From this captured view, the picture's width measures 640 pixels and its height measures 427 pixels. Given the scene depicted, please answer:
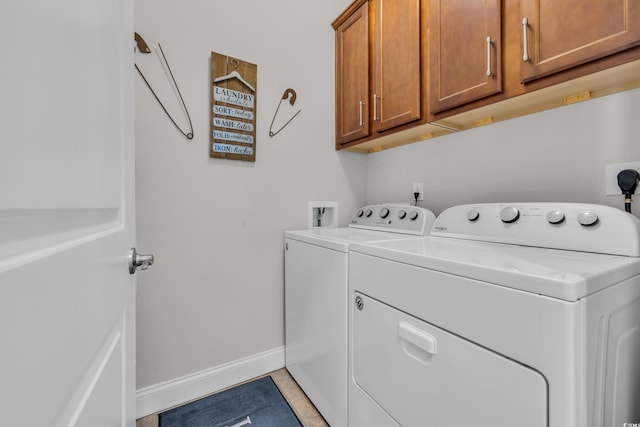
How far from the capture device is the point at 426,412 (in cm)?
78

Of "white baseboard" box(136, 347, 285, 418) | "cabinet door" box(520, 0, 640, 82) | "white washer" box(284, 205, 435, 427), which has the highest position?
"cabinet door" box(520, 0, 640, 82)

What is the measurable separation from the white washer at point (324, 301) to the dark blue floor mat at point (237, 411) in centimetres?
16

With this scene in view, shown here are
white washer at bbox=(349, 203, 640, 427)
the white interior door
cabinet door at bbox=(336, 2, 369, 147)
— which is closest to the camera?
the white interior door

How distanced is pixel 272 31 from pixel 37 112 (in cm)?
175

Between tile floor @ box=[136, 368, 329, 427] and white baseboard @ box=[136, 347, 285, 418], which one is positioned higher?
white baseboard @ box=[136, 347, 285, 418]

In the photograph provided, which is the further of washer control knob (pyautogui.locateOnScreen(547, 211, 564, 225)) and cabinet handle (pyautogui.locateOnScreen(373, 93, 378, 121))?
cabinet handle (pyautogui.locateOnScreen(373, 93, 378, 121))

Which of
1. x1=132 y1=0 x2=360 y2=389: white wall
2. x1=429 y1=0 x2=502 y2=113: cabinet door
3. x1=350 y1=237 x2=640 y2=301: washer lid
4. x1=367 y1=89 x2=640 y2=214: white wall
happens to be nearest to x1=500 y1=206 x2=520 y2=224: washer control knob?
x1=350 y1=237 x2=640 y2=301: washer lid

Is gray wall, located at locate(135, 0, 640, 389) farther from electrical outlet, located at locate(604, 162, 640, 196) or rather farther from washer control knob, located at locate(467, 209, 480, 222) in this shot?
washer control knob, located at locate(467, 209, 480, 222)

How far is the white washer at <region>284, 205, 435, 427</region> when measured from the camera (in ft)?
3.75

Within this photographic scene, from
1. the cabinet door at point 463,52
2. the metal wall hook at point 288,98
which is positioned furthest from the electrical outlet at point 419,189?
the metal wall hook at point 288,98

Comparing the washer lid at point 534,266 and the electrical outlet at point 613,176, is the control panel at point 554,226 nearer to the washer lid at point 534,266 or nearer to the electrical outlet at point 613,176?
the washer lid at point 534,266

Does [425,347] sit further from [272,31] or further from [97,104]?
[272,31]

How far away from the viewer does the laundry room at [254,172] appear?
1.16m

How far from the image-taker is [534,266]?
0.66 meters
